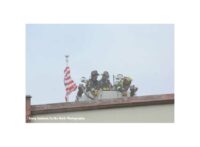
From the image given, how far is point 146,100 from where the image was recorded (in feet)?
40.0

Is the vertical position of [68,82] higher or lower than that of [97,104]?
higher

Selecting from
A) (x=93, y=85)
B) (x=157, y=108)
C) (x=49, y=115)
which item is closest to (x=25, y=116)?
(x=49, y=115)

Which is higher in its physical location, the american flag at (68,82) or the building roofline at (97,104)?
the american flag at (68,82)

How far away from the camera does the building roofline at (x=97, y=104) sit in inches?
479

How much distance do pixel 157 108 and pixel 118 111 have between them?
605mm

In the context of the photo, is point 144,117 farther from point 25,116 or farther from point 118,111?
point 25,116

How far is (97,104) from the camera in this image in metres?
12.2

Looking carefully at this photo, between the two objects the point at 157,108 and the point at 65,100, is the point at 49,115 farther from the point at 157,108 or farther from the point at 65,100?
the point at 157,108

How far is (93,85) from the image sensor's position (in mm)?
12375

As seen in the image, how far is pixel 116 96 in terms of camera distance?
485 inches

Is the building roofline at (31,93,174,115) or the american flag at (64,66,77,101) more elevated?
the american flag at (64,66,77,101)

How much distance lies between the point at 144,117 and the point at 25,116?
71.6 inches

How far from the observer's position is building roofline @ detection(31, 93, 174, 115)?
40.0 feet

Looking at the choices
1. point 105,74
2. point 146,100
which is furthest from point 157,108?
point 105,74
